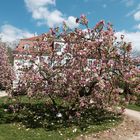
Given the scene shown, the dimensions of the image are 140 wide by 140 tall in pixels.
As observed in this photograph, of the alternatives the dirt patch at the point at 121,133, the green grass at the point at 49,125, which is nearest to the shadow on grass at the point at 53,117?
the green grass at the point at 49,125

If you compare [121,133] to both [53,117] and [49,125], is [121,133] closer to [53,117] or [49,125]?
[49,125]

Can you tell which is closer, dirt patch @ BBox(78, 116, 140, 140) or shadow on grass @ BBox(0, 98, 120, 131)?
dirt patch @ BBox(78, 116, 140, 140)

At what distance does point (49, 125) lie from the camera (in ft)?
53.9

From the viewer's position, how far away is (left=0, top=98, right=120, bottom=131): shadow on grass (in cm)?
1659

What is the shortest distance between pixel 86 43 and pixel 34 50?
2964mm

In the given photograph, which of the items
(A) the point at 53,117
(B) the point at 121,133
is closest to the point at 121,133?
(B) the point at 121,133

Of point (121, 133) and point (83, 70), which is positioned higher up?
point (83, 70)

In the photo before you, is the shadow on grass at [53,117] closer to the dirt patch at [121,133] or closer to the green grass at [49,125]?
the green grass at [49,125]

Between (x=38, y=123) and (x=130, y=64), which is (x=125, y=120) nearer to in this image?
(x=130, y=64)

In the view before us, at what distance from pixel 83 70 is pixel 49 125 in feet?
10.8

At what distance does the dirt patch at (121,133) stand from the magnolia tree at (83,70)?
1.40 meters

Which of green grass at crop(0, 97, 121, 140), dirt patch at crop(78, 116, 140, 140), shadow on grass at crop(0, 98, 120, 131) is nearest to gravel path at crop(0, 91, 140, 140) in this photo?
dirt patch at crop(78, 116, 140, 140)

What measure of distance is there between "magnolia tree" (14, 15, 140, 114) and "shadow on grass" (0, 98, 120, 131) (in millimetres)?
974

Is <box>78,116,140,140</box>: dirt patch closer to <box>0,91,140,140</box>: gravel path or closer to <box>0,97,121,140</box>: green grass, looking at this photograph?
<box>0,91,140,140</box>: gravel path
